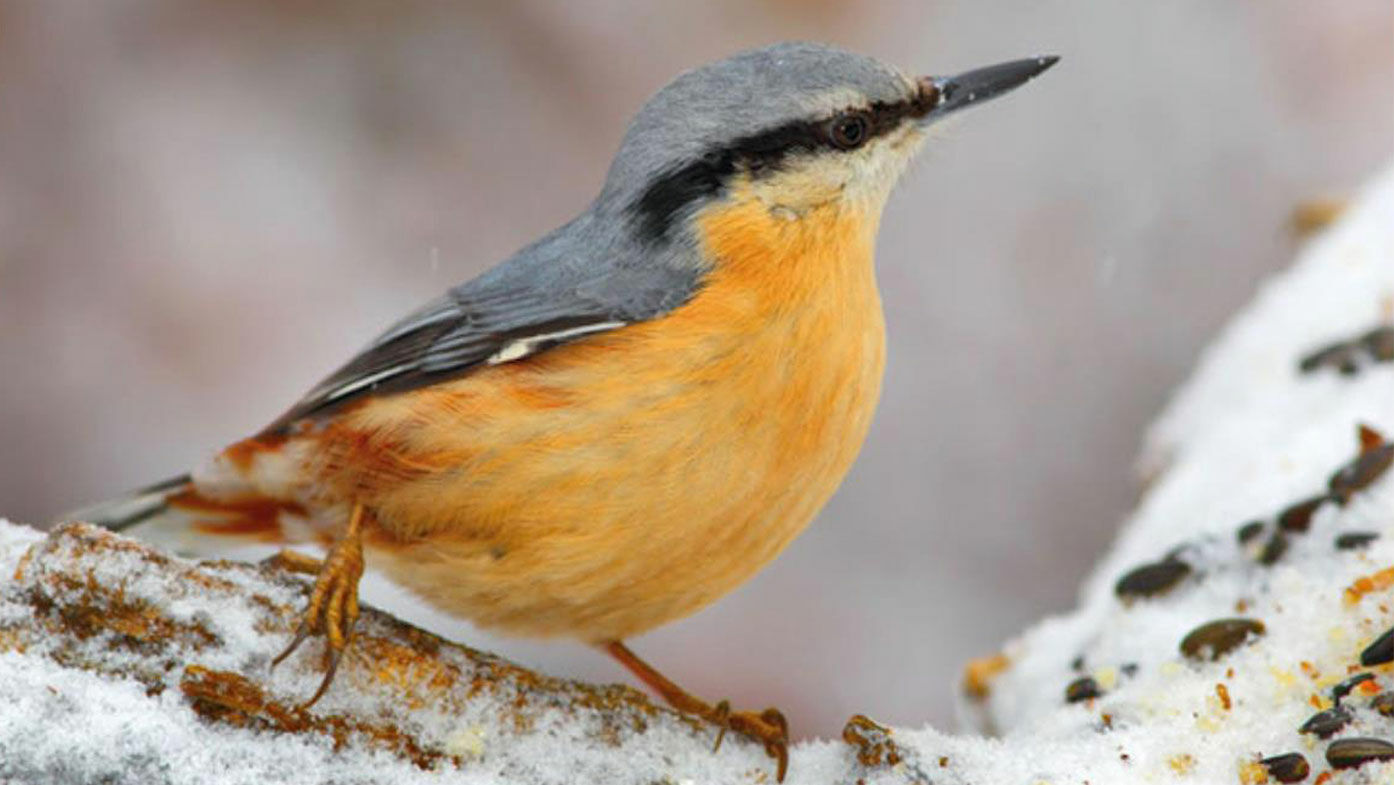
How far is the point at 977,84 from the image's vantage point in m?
3.19

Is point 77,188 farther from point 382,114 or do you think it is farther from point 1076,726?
point 1076,726

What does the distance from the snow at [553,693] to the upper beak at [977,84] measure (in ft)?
3.12

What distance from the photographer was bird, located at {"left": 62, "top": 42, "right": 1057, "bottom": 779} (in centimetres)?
269

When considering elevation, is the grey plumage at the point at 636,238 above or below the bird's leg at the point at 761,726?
above

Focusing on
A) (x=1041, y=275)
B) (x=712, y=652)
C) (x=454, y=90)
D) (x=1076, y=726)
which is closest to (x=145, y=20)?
(x=454, y=90)

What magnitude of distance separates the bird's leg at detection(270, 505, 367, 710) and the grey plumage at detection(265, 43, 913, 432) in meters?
0.29

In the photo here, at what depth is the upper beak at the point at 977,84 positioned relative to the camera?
10.4ft

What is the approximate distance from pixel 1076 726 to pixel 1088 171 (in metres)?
4.04

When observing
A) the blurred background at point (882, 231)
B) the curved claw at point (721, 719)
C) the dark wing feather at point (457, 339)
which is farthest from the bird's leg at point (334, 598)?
the blurred background at point (882, 231)

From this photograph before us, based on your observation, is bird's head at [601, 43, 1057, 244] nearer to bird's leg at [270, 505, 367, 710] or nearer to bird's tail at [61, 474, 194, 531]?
bird's leg at [270, 505, 367, 710]

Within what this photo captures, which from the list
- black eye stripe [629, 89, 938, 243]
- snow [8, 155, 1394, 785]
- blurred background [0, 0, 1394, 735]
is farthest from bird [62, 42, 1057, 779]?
blurred background [0, 0, 1394, 735]

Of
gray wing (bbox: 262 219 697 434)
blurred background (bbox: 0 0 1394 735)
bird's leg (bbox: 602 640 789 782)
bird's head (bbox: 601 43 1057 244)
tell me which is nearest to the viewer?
bird's leg (bbox: 602 640 789 782)

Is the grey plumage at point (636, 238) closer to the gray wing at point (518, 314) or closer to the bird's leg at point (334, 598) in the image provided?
the gray wing at point (518, 314)

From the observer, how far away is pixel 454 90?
6.01m
